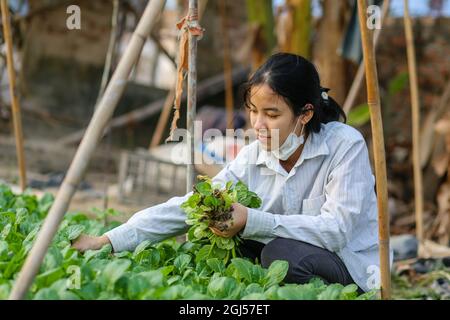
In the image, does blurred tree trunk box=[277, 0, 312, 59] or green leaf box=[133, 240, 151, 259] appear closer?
green leaf box=[133, 240, 151, 259]

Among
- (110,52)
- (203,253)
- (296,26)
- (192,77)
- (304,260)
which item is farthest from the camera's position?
(296,26)

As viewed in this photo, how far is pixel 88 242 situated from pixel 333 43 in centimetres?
371

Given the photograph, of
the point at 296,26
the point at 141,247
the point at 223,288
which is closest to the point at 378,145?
the point at 223,288

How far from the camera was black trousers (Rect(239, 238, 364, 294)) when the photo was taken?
209 centimetres

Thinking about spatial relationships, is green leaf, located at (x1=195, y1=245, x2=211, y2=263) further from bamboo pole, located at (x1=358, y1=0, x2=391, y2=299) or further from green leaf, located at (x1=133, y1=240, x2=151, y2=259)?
bamboo pole, located at (x1=358, y1=0, x2=391, y2=299)

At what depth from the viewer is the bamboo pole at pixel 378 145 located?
186cm

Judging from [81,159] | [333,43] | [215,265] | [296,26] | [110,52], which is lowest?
[215,265]

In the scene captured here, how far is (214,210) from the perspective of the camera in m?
2.05

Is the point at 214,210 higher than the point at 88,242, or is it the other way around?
the point at 214,210

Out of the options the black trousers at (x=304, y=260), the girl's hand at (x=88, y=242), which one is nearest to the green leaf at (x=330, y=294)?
the black trousers at (x=304, y=260)

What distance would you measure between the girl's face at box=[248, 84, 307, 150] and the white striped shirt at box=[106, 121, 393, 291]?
144 mm

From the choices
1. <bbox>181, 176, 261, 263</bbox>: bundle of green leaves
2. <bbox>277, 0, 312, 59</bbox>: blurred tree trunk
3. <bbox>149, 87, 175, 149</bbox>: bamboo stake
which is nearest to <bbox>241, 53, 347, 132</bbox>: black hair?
<bbox>181, 176, 261, 263</bbox>: bundle of green leaves

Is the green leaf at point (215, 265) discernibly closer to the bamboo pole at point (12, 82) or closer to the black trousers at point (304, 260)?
the black trousers at point (304, 260)

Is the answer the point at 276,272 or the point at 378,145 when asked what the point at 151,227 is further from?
the point at 378,145
